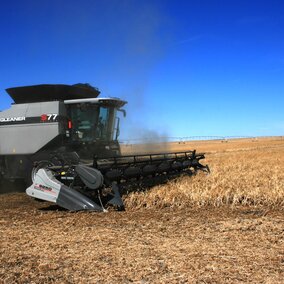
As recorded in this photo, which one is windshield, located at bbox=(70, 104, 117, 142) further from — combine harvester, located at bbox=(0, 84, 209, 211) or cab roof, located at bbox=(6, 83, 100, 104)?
cab roof, located at bbox=(6, 83, 100, 104)

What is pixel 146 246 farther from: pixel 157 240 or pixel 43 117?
pixel 43 117

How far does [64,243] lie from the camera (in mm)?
4727

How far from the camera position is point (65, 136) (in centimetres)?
947

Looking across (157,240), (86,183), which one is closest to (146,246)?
(157,240)

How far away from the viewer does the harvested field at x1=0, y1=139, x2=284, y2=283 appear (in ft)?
11.8

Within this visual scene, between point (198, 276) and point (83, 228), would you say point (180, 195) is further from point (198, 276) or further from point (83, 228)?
point (198, 276)

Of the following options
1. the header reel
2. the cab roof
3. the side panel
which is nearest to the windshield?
the side panel

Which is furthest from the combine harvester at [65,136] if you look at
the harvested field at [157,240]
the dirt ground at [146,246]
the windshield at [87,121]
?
the dirt ground at [146,246]

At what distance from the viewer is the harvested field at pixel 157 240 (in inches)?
142

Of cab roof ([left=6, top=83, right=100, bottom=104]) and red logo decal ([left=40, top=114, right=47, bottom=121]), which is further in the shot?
cab roof ([left=6, top=83, right=100, bottom=104])

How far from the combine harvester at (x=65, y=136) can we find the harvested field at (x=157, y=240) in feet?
3.89

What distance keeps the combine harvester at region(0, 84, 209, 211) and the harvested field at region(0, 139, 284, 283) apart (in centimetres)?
119

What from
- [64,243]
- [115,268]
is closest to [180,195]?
[64,243]

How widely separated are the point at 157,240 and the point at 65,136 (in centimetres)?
537
